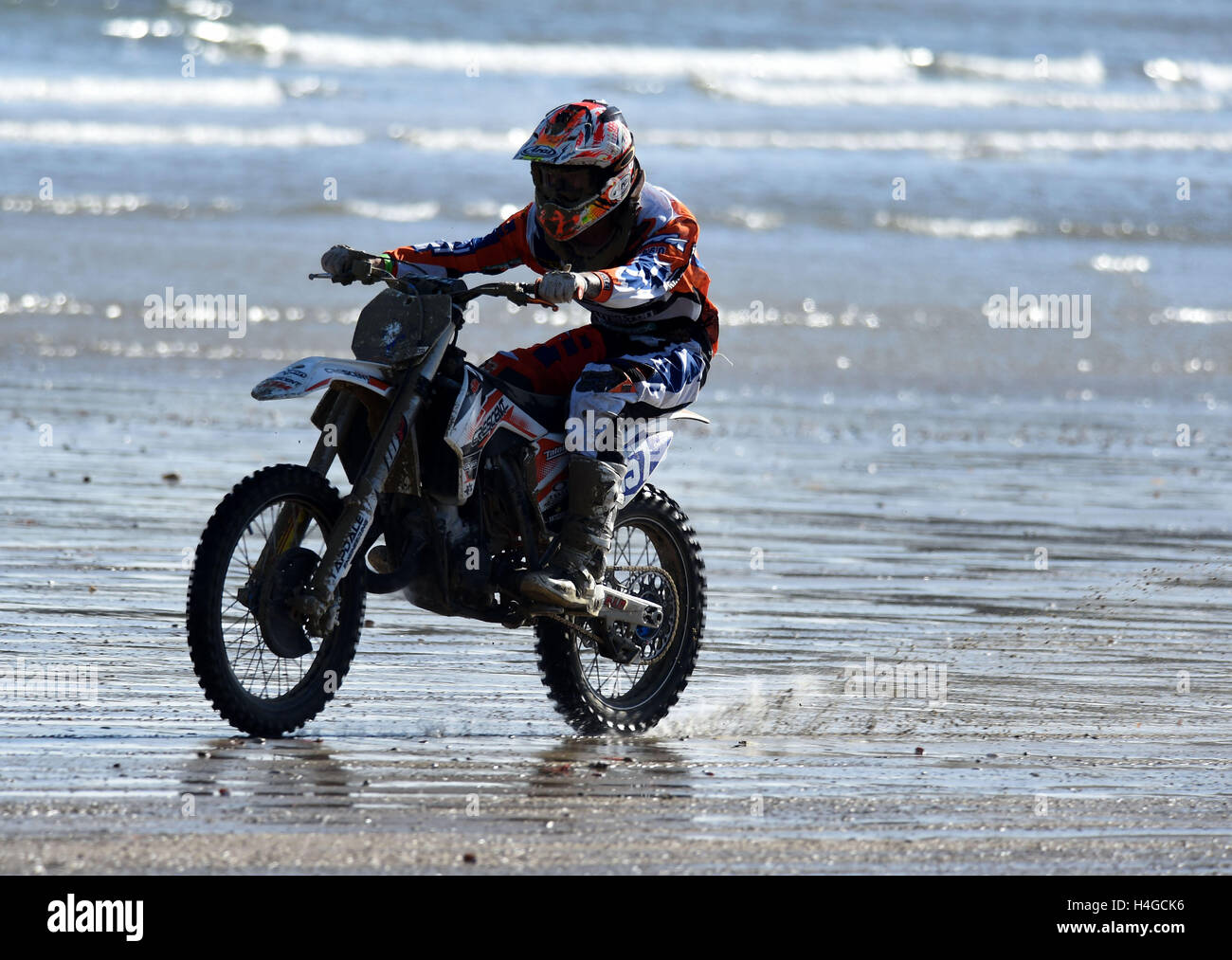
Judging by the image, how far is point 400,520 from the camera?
577cm

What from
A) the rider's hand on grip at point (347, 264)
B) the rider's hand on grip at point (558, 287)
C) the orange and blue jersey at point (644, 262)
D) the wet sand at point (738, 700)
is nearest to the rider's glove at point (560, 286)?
the rider's hand on grip at point (558, 287)

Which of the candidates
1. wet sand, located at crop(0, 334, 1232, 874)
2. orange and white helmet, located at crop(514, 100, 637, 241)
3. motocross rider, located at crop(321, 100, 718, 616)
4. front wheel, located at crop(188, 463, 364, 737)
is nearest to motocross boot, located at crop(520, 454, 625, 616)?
motocross rider, located at crop(321, 100, 718, 616)

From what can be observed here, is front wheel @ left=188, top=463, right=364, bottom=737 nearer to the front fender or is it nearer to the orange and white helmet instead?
the front fender

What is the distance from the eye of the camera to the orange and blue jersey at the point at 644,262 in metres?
5.93

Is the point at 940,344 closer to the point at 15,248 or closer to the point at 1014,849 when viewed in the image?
the point at 15,248

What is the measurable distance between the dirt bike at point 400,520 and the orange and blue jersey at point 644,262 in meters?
0.33

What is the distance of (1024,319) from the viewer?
1736cm

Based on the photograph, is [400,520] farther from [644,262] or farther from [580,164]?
[580,164]

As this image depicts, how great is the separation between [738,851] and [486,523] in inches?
66.1

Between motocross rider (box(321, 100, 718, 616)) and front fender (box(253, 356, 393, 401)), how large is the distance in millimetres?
408

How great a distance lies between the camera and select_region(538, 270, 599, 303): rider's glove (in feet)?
17.6

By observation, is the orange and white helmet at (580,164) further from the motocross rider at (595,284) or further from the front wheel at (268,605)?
the front wheel at (268,605)
